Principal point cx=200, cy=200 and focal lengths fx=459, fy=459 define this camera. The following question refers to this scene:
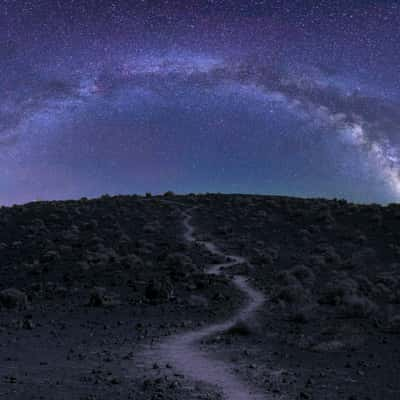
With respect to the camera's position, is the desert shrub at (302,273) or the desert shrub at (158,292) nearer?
the desert shrub at (158,292)

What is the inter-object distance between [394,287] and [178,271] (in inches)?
454

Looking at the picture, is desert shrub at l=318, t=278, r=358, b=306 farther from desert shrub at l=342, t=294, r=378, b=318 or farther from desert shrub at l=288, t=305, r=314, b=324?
A: desert shrub at l=288, t=305, r=314, b=324

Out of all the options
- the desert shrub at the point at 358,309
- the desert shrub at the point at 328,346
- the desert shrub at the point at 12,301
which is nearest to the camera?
the desert shrub at the point at 328,346

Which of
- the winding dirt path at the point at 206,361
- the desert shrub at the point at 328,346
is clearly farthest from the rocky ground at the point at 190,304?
the winding dirt path at the point at 206,361

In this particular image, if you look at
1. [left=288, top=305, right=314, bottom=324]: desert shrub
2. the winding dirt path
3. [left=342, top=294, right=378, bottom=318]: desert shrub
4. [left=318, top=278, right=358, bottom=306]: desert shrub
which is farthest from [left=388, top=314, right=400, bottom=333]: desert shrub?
the winding dirt path

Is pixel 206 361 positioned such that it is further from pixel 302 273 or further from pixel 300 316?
pixel 302 273

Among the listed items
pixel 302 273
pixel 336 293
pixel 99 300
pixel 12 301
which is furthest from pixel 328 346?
pixel 12 301

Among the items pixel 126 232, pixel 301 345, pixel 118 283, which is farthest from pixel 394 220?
pixel 301 345

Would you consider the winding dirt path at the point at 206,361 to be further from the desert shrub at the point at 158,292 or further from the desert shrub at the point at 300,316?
the desert shrub at the point at 158,292

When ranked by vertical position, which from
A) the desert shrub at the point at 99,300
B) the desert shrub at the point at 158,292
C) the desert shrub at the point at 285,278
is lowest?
the desert shrub at the point at 99,300

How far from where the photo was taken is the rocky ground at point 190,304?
414 inches

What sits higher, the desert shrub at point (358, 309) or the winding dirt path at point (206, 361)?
the desert shrub at point (358, 309)

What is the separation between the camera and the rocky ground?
10523mm

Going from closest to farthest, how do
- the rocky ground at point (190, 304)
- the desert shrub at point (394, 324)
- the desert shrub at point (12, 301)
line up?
the rocky ground at point (190, 304) < the desert shrub at point (394, 324) < the desert shrub at point (12, 301)
